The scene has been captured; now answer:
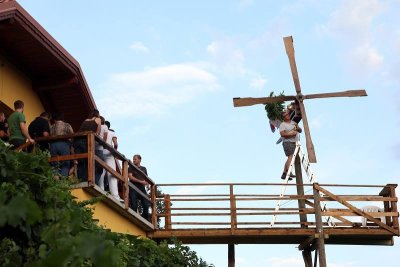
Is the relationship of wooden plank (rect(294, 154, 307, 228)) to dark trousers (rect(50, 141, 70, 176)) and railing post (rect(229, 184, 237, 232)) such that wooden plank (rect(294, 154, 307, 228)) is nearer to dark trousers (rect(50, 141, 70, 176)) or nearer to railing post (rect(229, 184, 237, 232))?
railing post (rect(229, 184, 237, 232))

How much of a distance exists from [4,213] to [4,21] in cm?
998

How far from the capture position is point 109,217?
41.8 feet

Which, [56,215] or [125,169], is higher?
[125,169]

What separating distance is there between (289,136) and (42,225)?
39.0ft

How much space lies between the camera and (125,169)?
13.3m

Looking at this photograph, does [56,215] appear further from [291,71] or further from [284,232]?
[291,71]

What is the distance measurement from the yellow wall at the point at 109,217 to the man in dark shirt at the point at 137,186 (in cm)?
37

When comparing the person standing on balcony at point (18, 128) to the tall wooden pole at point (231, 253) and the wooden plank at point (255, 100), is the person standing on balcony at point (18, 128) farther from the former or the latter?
the wooden plank at point (255, 100)

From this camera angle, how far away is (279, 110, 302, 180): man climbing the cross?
16891 mm

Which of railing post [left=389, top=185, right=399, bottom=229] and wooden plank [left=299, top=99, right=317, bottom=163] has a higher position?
wooden plank [left=299, top=99, right=317, bottom=163]

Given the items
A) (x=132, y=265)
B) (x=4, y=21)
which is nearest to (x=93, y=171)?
(x=132, y=265)

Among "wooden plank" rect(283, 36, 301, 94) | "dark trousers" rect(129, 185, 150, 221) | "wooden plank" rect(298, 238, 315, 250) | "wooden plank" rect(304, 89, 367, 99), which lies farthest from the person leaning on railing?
"wooden plank" rect(304, 89, 367, 99)

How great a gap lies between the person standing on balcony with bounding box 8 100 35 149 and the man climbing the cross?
7114mm

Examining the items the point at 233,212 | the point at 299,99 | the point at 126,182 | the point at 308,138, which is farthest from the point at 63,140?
the point at 299,99
